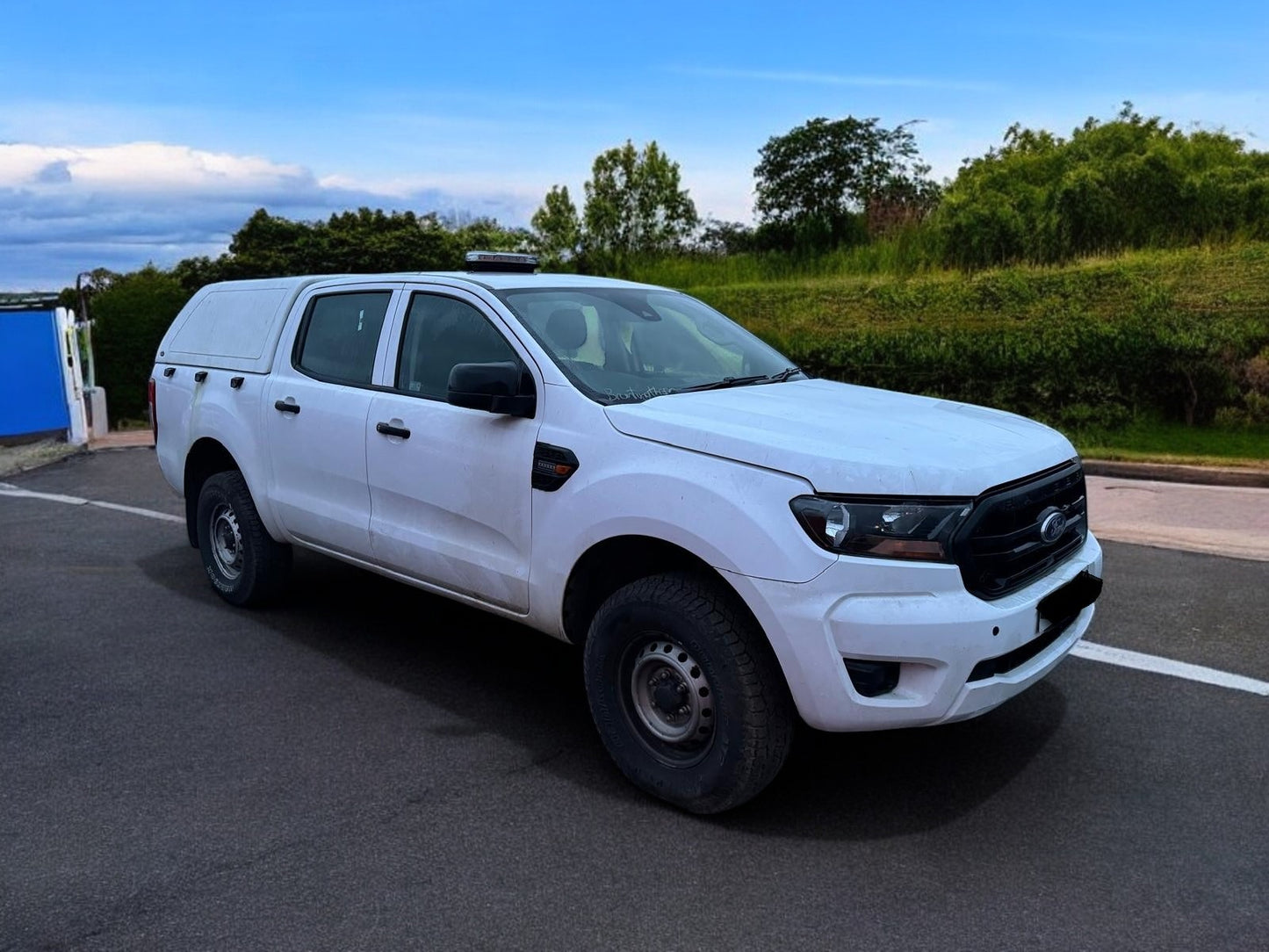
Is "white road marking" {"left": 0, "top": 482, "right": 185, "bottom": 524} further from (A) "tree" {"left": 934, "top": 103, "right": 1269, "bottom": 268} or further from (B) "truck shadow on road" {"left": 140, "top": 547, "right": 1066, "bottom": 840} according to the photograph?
(A) "tree" {"left": 934, "top": 103, "right": 1269, "bottom": 268}

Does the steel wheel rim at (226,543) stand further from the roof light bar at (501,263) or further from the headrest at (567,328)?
the headrest at (567,328)

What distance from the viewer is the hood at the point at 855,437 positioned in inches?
135

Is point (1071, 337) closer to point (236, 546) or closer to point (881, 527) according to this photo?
point (236, 546)

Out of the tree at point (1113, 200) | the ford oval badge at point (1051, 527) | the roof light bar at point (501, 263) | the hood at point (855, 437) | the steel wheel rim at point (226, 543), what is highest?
the tree at point (1113, 200)

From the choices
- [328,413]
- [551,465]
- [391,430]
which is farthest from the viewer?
[328,413]

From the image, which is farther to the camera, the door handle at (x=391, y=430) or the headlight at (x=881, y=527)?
the door handle at (x=391, y=430)

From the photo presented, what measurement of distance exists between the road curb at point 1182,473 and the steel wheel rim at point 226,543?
745 cm

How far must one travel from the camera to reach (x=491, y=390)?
13.8ft

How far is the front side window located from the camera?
467 cm

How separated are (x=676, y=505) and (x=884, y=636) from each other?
2.63ft

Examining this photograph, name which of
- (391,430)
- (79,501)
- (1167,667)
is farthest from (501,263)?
(79,501)

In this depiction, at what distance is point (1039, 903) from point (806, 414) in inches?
69.9

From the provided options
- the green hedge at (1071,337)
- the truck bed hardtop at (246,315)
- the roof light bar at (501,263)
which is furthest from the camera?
the green hedge at (1071,337)

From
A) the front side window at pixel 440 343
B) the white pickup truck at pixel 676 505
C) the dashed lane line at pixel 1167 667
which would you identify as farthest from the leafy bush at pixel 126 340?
the dashed lane line at pixel 1167 667
